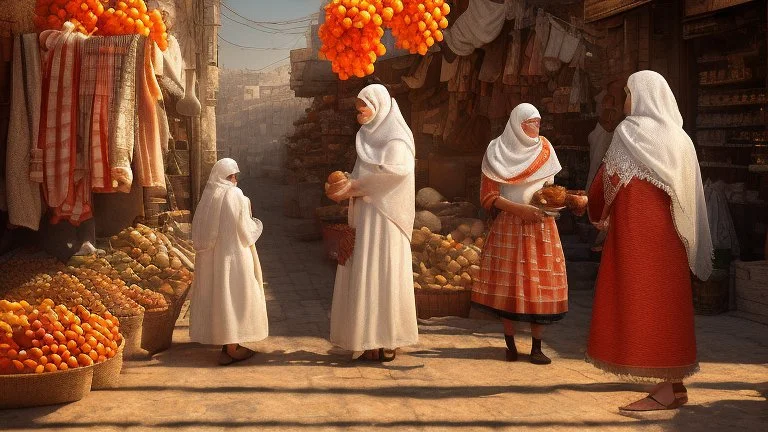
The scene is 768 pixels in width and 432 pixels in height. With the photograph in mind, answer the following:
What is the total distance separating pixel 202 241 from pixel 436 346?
217 centimetres

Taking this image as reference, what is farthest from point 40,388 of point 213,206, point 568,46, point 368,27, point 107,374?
point 568,46

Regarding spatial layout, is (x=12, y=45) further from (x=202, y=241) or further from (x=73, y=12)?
(x=202, y=241)

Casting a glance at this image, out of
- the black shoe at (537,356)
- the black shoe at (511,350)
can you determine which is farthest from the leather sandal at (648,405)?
the black shoe at (511,350)

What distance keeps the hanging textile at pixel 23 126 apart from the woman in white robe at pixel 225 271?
5.79 feet

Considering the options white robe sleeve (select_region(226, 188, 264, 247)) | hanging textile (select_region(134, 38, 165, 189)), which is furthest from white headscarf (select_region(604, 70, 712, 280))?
hanging textile (select_region(134, 38, 165, 189))

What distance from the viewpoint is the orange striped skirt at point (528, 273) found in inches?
248

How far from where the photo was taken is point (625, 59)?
1009 centimetres

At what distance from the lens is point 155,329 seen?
6637 mm

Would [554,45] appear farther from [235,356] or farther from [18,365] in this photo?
[18,365]

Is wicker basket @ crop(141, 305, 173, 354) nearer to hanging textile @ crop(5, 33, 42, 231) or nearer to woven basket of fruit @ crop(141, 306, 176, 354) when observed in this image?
woven basket of fruit @ crop(141, 306, 176, 354)

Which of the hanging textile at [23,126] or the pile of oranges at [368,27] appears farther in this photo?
the hanging textile at [23,126]

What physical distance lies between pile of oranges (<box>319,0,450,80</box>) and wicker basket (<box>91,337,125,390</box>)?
251 centimetres

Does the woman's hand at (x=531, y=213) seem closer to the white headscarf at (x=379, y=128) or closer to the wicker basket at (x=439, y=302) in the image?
the white headscarf at (x=379, y=128)

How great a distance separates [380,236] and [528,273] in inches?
46.9
